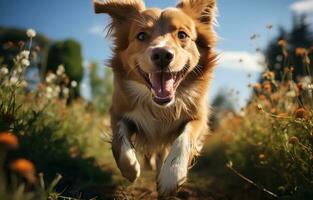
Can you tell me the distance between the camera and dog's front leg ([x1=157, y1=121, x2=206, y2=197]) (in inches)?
131

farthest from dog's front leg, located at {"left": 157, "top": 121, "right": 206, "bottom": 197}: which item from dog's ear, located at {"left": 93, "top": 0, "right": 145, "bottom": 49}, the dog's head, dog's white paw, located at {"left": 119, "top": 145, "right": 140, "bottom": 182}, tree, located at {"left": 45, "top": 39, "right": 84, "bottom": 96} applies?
tree, located at {"left": 45, "top": 39, "right": 84, "bottom": 96}

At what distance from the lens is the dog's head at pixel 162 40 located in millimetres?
3982

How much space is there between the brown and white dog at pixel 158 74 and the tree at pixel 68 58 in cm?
1172

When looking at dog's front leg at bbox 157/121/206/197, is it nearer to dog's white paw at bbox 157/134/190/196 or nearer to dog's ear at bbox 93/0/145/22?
dog's white paw at bbox 157/134/190/196

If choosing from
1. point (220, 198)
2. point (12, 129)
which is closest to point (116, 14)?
point (12, 129)

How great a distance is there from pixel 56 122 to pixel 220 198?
7.65 ft

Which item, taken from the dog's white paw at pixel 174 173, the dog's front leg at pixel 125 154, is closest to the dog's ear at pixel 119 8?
the dog's front leg at pixel 125 154

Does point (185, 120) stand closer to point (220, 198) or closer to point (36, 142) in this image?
point (220, 198)

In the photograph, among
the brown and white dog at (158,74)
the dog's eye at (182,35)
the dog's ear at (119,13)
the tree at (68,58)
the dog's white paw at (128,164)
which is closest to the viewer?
the dog's white paw at (128,164)

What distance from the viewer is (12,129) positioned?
391cm

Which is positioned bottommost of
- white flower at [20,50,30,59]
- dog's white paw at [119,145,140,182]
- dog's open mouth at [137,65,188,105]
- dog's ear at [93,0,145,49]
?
dog's white paw at [119,145,140,182]

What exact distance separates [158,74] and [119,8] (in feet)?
4.22

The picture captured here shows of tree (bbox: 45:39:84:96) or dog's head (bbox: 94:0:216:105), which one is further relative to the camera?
tree (bbox: 45:39:84:96)

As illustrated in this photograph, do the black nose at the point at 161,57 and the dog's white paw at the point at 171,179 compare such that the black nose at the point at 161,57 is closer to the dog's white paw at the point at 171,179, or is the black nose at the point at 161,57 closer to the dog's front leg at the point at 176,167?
the dog's front leg at the point at 176,167
